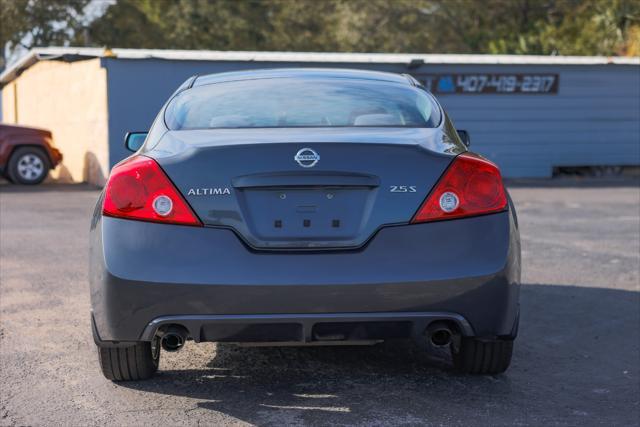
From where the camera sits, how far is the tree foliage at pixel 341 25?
3716 cm

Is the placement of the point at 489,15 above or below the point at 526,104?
above

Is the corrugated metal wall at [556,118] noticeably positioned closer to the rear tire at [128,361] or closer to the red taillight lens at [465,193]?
the rear tire at [128,361]

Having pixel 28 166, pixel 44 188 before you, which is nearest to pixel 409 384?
pixel 44 188

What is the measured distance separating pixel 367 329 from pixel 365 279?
8.9 inches

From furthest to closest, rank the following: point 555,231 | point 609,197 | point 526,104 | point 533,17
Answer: point 533,17 → point 526,104 → point 609,197 → point 555,231

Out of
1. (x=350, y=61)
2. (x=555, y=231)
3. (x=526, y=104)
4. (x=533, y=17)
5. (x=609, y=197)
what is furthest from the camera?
(x=533, y=17)

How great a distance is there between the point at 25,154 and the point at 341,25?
2212 cm

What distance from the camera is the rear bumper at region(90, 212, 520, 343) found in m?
3.86

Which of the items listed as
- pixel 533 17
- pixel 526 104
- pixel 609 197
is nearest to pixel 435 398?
pixel 609 197

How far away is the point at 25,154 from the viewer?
62.6 feet

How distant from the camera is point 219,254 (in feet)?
12.7

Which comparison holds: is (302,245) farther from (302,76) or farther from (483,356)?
(302,76)

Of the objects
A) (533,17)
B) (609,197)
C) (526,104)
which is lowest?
(609,197)

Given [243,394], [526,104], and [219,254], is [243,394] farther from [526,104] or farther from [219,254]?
[526,104]
